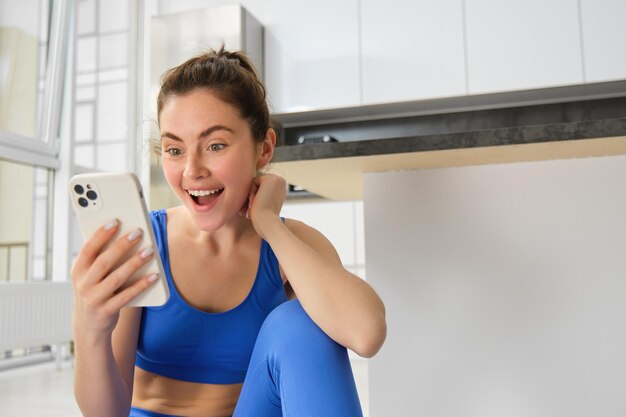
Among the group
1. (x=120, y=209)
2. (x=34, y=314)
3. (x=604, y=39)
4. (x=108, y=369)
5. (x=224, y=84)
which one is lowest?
(x=34, y=314)

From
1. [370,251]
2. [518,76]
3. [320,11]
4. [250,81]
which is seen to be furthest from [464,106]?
[250,81]

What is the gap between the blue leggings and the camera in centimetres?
69

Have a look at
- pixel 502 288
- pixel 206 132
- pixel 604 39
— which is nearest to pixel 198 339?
pixel 206 132

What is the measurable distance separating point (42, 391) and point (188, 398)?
6.58ft

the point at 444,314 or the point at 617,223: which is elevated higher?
the point at 617,223

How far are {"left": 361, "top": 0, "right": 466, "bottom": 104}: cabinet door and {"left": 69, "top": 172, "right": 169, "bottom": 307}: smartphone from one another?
2.59 meters

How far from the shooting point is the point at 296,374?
0.70m

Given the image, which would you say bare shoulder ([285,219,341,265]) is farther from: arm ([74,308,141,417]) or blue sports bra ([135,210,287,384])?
arm ([74,308,141,417])

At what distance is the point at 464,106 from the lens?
322 cm

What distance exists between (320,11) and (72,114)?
156 centimetres

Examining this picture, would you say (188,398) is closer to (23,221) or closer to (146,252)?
(146,252)

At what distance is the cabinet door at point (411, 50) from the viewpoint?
3035 millimetres

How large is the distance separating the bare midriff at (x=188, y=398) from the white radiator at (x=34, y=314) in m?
2.09

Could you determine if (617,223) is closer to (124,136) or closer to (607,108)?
(607,108)
